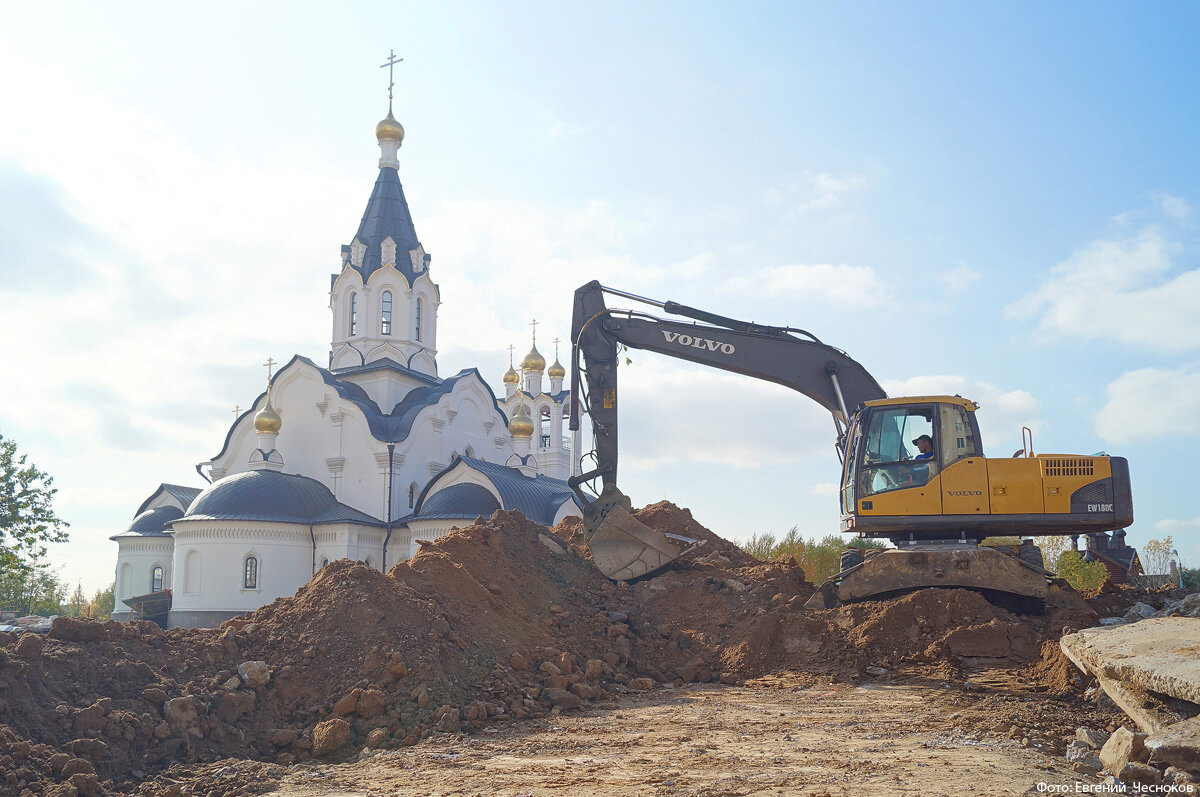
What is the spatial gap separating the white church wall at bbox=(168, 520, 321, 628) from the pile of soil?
1697 cm

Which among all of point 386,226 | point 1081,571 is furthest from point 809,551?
point 386,226

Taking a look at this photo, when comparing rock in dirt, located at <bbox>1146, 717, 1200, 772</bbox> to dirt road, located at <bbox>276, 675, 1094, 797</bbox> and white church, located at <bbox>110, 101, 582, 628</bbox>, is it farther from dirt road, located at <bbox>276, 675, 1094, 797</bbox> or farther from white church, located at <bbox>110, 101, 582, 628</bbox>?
white church, located at <bbox>110, 101, 582, 628</bbox>

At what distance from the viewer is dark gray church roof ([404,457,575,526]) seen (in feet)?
97.2

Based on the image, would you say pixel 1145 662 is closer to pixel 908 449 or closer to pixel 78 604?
pixel 908 449

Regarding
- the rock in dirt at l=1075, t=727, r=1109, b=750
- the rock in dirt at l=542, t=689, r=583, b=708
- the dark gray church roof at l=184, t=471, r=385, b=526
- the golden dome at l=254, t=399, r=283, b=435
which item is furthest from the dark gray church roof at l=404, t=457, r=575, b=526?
the rock in dirt at l=1075, t=727, r=1109, b=750

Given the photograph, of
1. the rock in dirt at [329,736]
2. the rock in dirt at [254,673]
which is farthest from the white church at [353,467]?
the rock in dirt at [329,736]

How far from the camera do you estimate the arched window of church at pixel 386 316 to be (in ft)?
117

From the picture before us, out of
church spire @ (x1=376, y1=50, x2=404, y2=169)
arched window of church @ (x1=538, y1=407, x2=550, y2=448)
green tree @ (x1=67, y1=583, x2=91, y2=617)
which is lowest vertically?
green tree @ (x1=67, y1=583, x2=91, y2=617)

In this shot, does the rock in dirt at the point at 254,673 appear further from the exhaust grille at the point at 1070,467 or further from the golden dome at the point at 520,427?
the golden dome at the point at 520,427

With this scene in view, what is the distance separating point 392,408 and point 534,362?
14187 mm

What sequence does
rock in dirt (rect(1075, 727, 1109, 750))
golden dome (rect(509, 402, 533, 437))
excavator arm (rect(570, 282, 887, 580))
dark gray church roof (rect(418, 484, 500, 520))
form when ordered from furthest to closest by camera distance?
golden dome (rect(509, 402, 533, 437)) → dark gray church roof (rect(418, 484, 500, 520)) → excavator arm (rect(570, 282, 887, 580)) → rock in dirt (rect(1075, 727, 1109, 750))

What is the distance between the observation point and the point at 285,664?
29.7 ft

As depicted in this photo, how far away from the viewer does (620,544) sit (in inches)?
534

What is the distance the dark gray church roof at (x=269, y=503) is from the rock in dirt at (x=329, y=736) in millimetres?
21630
